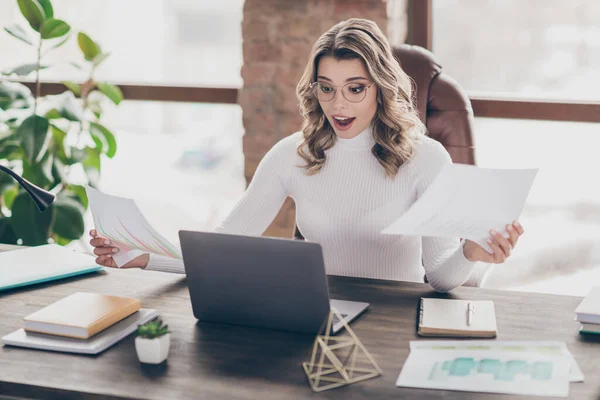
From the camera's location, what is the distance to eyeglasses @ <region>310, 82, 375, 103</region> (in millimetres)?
1859

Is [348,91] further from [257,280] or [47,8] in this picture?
[47,8]

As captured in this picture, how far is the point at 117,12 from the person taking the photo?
3512 millimetres

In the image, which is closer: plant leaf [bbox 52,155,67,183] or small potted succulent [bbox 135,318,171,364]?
small potted succulent [bbox 135,318,171,364]

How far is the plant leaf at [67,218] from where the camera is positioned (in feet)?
9.83

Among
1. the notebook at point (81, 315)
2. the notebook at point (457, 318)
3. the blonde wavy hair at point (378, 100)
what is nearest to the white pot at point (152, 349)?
the notebook at point (81, 315)

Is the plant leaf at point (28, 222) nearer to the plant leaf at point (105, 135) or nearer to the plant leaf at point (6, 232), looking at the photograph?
the plant leaf at point (6, 232)

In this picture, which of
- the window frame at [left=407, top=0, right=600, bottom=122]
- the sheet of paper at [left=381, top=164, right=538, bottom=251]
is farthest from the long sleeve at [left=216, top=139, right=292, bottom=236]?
the window frame at [left=407, top=0, right=600, bottom=122]

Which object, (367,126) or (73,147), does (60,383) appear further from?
(73,147)

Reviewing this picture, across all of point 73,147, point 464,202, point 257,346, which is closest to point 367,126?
point 464,202

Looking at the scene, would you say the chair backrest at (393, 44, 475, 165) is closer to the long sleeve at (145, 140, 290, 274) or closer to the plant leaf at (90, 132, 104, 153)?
the long sleeve at (145, 140, 290, 274)

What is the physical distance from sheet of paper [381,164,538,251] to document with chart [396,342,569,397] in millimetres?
202

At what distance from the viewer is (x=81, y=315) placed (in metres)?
1.40

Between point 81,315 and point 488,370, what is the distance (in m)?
0.70

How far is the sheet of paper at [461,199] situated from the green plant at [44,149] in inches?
76.2
